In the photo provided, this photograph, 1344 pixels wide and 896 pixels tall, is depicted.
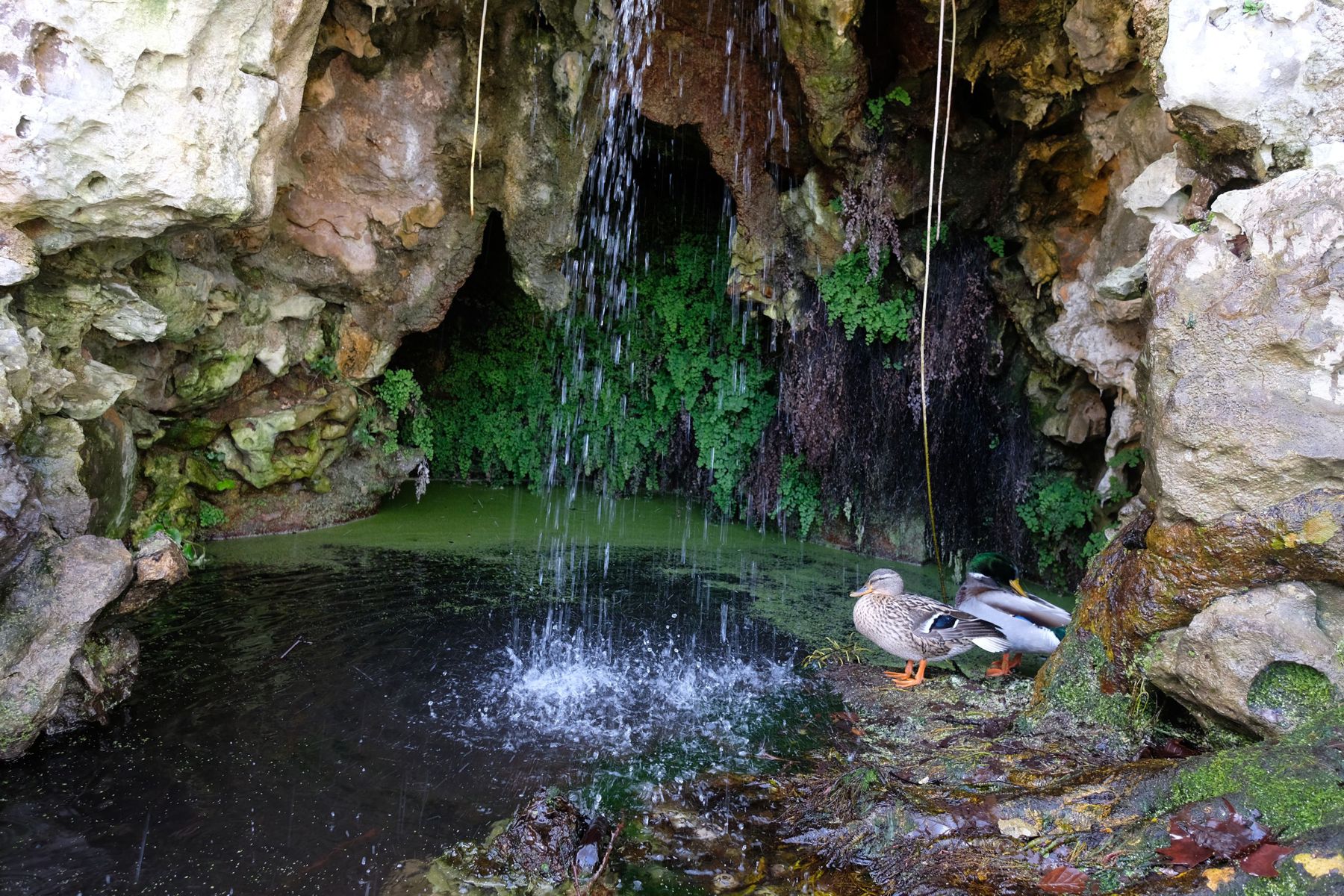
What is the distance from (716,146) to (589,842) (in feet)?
20.5

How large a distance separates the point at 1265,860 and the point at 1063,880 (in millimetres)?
628

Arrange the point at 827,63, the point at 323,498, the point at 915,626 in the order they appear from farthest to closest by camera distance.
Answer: the point at 323,498, the point at 827,63, the point at 915,626

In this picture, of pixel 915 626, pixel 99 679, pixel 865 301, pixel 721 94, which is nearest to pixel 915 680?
pixel 915 626

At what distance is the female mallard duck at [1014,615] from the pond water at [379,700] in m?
1.05

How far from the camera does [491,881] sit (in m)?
3.26

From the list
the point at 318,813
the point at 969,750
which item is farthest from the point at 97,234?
the point at 969,750

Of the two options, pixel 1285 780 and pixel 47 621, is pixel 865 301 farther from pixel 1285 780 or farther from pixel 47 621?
pixel 47 621

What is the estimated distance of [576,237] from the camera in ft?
26.1

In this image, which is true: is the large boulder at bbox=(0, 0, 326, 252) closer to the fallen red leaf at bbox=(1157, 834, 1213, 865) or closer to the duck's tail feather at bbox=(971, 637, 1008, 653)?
the duck's tail feather at bbox=(971, 637, 1008, 653)

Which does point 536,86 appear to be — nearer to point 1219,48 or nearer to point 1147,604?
point 1219,48

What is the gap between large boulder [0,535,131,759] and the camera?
3971 millimetres

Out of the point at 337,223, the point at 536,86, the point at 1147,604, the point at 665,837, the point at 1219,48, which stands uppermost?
the point at 536,86

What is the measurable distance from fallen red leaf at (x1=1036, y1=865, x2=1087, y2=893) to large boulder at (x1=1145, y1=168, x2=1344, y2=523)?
1631mm

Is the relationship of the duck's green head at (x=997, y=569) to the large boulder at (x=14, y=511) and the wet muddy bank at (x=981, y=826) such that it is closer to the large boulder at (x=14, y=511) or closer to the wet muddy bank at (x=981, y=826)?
the wet muddy bank at (x=981, y=826)
